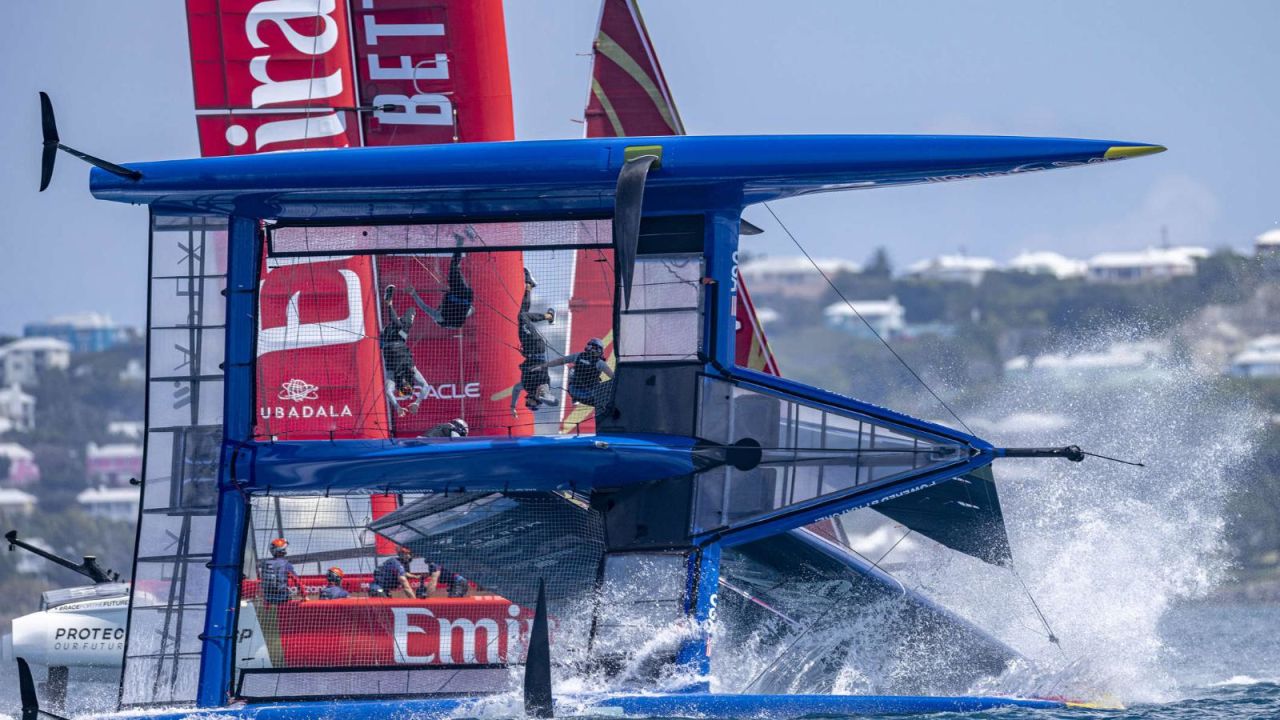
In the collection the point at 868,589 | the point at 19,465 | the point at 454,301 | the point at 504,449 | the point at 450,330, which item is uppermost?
the point at 454,301

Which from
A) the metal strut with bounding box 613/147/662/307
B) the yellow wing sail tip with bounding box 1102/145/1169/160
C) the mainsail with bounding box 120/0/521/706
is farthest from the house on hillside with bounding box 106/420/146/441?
the yellow wing sail tip with bounding box 1102/145/1169/160

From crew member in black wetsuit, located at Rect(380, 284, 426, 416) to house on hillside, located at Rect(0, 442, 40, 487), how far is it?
185ft

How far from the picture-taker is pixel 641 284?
11.6m

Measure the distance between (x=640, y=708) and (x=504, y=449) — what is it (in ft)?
5.82

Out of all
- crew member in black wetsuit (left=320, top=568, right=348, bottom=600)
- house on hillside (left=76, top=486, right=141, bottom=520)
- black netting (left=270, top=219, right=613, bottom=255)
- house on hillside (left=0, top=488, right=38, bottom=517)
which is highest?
black netting (left=270, top=219, right=613, bottom=255)

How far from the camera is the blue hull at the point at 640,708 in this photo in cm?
1084

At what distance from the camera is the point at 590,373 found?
1179cm

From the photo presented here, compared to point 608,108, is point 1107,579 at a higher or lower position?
lower

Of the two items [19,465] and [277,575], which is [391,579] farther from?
[19,465]

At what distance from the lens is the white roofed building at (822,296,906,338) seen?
7331 cm

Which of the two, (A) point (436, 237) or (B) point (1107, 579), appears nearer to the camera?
(A) point (436, 237)

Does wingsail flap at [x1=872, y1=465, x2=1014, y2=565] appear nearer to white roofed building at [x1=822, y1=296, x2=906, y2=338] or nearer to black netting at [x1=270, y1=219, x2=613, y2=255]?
black netting at [x1=270, y1=219, x2=613, y2=255]

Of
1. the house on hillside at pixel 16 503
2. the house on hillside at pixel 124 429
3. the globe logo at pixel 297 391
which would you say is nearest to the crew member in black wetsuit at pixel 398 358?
the globe logo at pixel 297 391

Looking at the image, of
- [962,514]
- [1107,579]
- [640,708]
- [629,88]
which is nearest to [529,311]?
[640,708]
